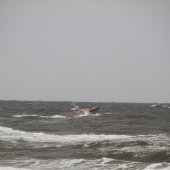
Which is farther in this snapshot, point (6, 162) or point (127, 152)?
point (127, 152)

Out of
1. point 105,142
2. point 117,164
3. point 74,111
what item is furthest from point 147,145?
point 74,111

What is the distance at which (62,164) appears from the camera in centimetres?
1517

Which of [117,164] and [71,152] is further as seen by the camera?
[71,152]

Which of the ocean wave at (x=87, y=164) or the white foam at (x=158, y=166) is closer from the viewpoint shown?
the white foam at (x=158, y=166)

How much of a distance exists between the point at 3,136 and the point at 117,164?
11.7 m

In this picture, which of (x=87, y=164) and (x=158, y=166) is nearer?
(x=158, y=166)

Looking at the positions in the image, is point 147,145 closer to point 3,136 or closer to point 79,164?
point 79,164

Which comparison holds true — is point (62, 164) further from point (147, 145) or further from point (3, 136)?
point (3, 136)

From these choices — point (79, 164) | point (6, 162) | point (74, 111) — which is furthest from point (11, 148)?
point (74, 111)

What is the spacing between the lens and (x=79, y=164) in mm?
15164

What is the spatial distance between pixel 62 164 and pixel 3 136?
1084 centimetres

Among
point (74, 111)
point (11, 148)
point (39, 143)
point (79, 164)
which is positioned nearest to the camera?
point (79, 164)

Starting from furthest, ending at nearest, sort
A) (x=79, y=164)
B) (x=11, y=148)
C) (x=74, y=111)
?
1. (x=74, y=111)
2. (x=11, y=148)
3. (x=79, y=164)

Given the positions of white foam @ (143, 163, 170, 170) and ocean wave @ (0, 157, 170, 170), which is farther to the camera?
ocean wave @ (0, 157, 170, 170)
